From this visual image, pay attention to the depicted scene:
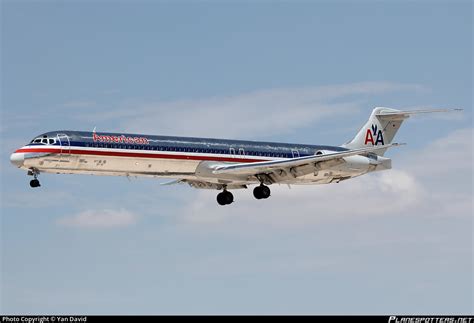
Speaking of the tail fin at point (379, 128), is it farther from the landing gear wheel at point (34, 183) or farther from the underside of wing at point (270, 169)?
the landing gear wheel at point (34, 183)

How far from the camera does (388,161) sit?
71.1 meters

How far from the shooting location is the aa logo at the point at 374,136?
244 ft

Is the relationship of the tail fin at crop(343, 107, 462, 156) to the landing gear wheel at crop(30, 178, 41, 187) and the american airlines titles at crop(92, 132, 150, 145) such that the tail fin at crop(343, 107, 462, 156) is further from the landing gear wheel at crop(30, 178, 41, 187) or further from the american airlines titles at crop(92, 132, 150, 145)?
the landing gear wheel at crop(30, 178, 41, 187)

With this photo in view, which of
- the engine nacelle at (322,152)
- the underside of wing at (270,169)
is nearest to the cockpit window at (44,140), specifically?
the underside of wing at (270,169)

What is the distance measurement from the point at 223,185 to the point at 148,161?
24.7ft

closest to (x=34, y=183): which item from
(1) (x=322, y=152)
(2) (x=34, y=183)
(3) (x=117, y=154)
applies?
(2) (x=34, y=183)

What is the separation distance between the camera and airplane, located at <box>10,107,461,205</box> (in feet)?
201

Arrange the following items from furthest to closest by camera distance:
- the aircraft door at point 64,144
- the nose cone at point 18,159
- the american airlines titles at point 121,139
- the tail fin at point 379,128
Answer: the tail fin at point 379,128 → the american airlines titles at point 121,139 → the aircraft door at point 64,144 → the nose cone at point 18,159

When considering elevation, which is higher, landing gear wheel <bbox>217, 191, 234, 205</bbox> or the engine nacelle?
the engine nacelle

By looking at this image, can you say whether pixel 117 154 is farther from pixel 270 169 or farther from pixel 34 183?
pixel 270 169

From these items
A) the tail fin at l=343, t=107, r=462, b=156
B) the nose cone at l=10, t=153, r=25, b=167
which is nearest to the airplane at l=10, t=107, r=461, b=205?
the nose cone at l=10, t=153, r=25, b=167

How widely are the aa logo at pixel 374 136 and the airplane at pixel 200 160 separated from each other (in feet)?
8.76

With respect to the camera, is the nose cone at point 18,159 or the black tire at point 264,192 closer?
the nose cone at point 18,159

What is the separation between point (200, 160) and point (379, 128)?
16039mm
